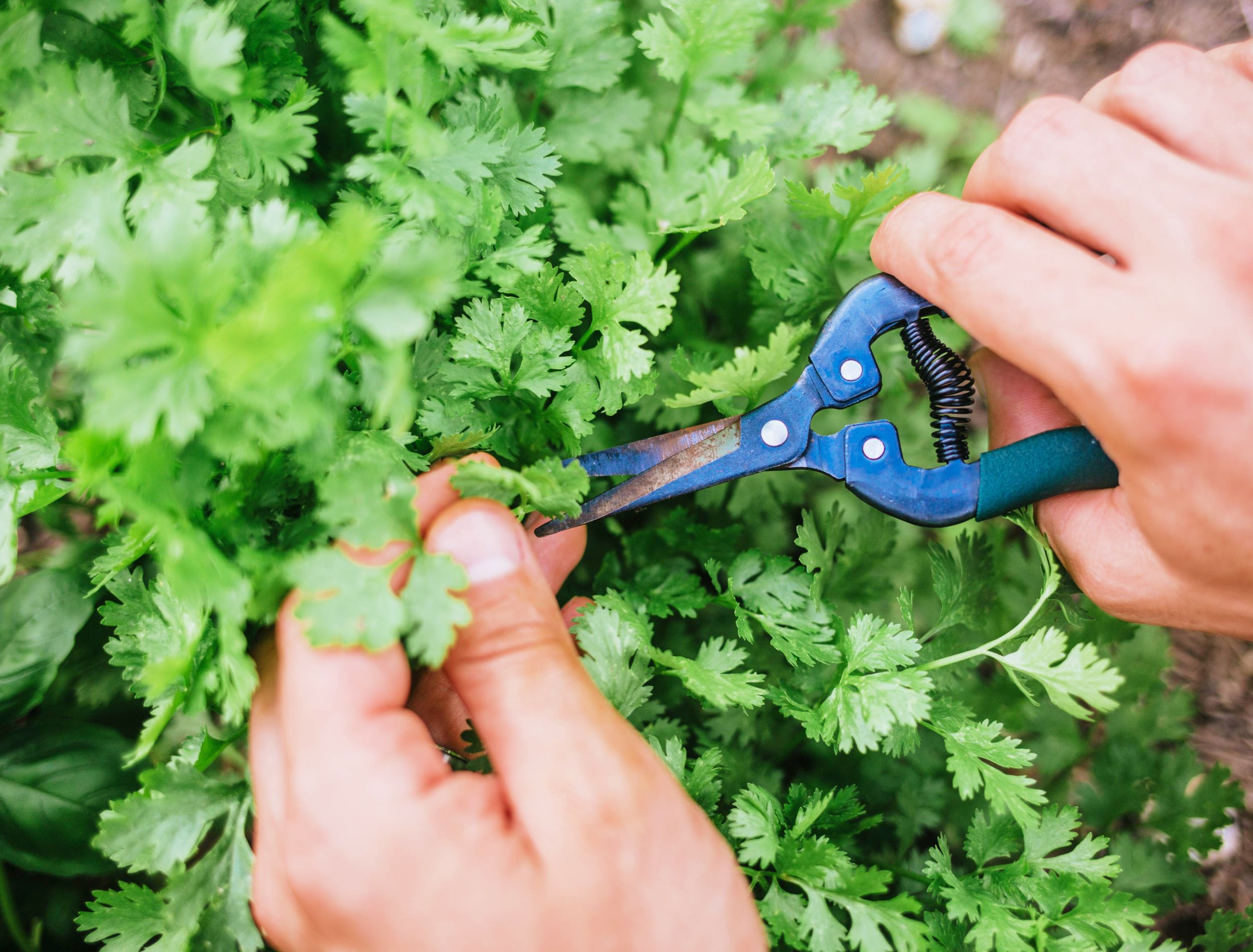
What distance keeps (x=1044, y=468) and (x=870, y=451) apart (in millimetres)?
262

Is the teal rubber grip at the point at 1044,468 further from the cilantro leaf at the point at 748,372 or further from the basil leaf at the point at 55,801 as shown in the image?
the basil leaf at the point at 55,801

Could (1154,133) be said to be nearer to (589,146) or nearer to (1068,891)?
(589,146)

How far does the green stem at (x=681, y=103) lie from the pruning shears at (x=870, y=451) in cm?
53

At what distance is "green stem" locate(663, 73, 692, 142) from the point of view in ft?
4.93

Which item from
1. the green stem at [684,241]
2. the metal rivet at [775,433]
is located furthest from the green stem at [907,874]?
the green stem at [684,241]

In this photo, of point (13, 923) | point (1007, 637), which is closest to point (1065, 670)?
point (1007, 637)

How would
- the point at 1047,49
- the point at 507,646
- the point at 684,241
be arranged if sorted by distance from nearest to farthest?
1. the point at 507,646
2. the point at 684,241
3. the point at 1047,49

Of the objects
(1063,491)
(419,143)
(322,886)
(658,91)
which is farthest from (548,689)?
(658,91)

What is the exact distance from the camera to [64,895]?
172 centimetres

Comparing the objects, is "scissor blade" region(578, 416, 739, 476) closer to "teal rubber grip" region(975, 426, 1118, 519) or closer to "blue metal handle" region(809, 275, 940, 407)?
"blue metal handle" region(809, 275, 940, 407)

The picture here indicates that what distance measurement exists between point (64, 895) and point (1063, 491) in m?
2.14

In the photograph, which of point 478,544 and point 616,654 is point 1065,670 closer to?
point 616,654

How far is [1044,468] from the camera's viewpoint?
1249 mm

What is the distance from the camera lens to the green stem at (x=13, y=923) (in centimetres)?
158
